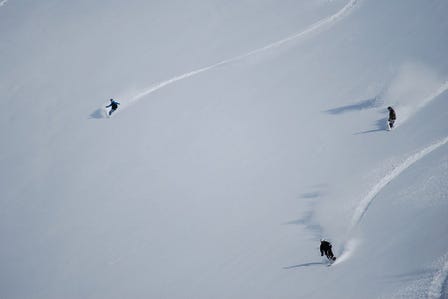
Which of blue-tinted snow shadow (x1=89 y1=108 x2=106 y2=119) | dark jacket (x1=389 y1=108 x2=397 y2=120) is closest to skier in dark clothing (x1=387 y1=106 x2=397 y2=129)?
dark jacket (x1=389 y1=108 x2=397 y2=120)

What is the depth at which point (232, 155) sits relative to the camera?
18.9 meters

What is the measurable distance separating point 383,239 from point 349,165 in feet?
12.9

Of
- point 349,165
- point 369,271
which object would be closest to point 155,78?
point 349,165

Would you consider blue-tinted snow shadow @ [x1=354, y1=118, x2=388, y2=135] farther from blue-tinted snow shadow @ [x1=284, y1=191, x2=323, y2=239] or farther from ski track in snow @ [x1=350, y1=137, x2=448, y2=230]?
blue-tinted snow shadow @ [x1=284, y1=191, x2=323, y2=239]

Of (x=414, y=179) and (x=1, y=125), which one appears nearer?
(x=414, y=179)

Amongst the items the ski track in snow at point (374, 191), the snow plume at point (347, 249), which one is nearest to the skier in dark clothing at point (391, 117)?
the ski track in snow at point (374, 191)

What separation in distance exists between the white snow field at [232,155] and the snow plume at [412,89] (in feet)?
0.26

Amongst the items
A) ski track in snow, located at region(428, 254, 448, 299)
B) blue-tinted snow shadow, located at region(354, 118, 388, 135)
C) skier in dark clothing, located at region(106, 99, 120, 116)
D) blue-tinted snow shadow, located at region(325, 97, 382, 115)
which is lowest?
ski track in snow, located at region(428, 254, 448, 299)

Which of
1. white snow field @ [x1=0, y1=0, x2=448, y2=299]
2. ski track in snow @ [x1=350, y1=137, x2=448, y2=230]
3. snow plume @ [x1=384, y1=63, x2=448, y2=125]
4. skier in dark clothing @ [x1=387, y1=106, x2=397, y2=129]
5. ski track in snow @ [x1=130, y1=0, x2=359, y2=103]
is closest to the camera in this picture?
white snow field @ [x1=0, y1=0, x2=448, y2=299]

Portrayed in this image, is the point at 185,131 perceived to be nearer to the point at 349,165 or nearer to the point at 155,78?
the point at 155,78

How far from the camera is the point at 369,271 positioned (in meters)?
13.2

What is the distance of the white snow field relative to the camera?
47.7ft

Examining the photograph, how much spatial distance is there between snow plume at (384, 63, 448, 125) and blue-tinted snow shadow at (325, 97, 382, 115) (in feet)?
1.56

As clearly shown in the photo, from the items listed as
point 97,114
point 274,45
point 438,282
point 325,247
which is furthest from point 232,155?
point 438,282
